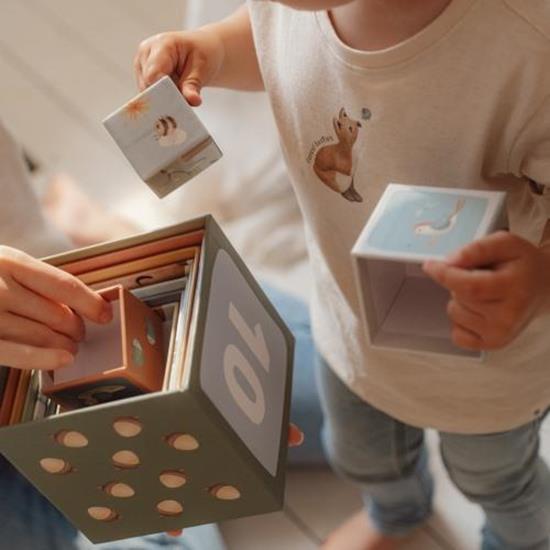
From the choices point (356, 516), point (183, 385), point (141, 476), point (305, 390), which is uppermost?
point (183, 385)

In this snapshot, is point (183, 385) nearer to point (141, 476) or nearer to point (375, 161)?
point (141, 476)

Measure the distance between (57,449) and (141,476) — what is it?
70 mm

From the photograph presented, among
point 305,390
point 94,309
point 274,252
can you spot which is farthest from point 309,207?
point 274,252

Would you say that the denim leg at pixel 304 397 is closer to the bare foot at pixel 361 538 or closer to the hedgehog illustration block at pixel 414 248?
the bare foot at pixel 361 538

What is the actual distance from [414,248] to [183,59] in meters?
0.32

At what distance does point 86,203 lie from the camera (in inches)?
62.9

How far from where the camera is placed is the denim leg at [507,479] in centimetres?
94

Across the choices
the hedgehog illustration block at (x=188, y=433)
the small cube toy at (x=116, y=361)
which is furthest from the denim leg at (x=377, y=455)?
the small cube toy at (x=116, y=361)

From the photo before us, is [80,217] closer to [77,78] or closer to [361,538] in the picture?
[77,78]

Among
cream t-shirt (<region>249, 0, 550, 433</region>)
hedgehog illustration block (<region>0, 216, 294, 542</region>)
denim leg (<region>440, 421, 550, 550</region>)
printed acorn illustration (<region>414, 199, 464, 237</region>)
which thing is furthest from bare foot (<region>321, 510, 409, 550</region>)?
printed acorn illustration (<region>414, 199, 464, 237</region>)

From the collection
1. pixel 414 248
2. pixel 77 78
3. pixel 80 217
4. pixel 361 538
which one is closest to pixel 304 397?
pixel 361 538

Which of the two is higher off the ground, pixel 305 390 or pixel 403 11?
pixel 403 11

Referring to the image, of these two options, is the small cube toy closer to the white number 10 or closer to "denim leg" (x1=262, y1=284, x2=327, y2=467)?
the white number 10

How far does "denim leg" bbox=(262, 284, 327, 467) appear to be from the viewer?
1.29 metres
